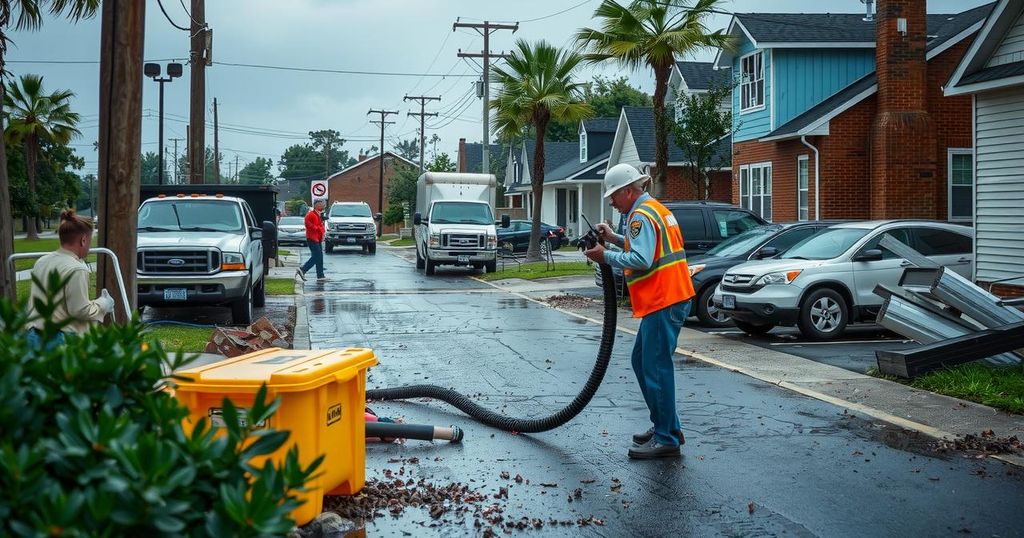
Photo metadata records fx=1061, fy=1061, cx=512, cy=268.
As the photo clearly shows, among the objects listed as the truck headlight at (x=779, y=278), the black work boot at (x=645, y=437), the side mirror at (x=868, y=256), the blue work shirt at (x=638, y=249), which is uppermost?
the blue work shirt at (x=638, y=249)

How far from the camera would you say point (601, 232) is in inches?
293

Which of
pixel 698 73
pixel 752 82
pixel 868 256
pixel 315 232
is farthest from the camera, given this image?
pixel 698 73

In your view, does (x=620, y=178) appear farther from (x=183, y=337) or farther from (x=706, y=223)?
(x=706, y=223)

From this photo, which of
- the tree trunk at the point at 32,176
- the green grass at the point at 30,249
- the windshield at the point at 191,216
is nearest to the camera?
the windshield at the point at 191,216

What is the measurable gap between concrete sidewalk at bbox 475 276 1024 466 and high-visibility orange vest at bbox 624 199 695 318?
7.79 ft

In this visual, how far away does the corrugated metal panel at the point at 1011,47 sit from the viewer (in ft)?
47.6

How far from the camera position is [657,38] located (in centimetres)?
2500

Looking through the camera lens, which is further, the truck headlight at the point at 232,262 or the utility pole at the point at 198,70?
the utility pole at the point at 198,70

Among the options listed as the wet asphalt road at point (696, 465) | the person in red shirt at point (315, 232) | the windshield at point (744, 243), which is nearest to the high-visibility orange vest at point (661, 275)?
the wet asphalt road at point (696, 465)

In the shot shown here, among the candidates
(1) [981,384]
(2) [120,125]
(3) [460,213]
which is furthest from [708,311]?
(3) [460,213]

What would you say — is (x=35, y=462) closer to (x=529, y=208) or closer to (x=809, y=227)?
(x=809, y=227)

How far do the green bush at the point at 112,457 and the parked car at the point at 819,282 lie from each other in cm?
1162

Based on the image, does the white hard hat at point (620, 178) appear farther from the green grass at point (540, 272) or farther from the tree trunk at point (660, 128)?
the green grass at point (540, 272)

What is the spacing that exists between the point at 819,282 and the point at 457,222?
57.7 feet
